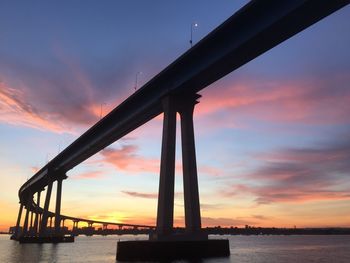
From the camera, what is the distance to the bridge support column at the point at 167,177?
125ft

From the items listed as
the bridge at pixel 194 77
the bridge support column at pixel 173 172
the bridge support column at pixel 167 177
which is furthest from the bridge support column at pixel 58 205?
the bridge support column at pixel 167 177

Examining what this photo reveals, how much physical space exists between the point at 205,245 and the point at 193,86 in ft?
52.3

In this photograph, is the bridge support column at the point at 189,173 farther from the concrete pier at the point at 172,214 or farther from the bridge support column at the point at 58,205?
the bridge support column at the point at 58,205

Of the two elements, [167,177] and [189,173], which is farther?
[189,173]

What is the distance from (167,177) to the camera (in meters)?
39.2

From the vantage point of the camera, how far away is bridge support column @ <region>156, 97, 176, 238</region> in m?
38.2

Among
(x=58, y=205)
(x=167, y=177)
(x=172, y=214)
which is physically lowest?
(x=172, y=214)

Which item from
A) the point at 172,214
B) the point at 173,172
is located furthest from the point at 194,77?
the point at 172,214

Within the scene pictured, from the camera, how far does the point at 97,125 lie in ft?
208

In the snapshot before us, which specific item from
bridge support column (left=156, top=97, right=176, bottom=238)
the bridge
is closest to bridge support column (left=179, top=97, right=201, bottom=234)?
the bridge

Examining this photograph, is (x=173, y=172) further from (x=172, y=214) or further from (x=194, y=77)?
(x=194, y=77)

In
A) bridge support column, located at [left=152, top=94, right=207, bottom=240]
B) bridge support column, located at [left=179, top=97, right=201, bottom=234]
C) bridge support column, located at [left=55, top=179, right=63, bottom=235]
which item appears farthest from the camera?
bridge support column, located at [left=55, top=179, right=63, bottom=235]

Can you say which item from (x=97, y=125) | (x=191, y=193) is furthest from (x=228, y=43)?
(x=97, y=125)

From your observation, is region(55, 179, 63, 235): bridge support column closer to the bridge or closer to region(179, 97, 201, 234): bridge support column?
the bridge
